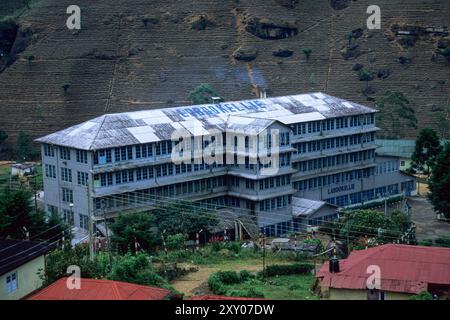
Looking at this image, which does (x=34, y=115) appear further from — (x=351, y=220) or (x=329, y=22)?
(x=351, y=220)

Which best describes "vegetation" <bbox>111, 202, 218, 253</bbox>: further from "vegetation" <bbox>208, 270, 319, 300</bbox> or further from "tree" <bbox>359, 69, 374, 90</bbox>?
"tree" <bbox>359, 69, 374, 90</bbox>

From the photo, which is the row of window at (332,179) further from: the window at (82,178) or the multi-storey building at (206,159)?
the window at (82,178)

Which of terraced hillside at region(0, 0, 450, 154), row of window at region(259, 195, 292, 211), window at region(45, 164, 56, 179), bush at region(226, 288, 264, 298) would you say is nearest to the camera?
bush at region(226, 288, 264, 298)

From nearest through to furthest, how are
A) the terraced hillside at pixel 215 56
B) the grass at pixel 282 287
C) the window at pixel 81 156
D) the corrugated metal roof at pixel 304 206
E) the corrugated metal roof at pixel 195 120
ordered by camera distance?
the grass at pixel 282 287 < the window at pixel 81 156 < the corrugated metal roof at pixel 195 120 < the corrugated metal roof at pixel 304 206 < the terraced hillside at pixel 215 56

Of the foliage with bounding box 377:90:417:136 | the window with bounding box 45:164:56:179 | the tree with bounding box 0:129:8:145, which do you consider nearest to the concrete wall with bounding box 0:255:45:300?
the window with bounding box 45:164:56:179

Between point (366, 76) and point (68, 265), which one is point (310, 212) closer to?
point (68, 265)

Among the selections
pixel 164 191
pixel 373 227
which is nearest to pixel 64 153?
pixel 164 191

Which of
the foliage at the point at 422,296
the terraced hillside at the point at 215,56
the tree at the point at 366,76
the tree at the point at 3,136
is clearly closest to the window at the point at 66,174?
the foliage at the point at 422,296
